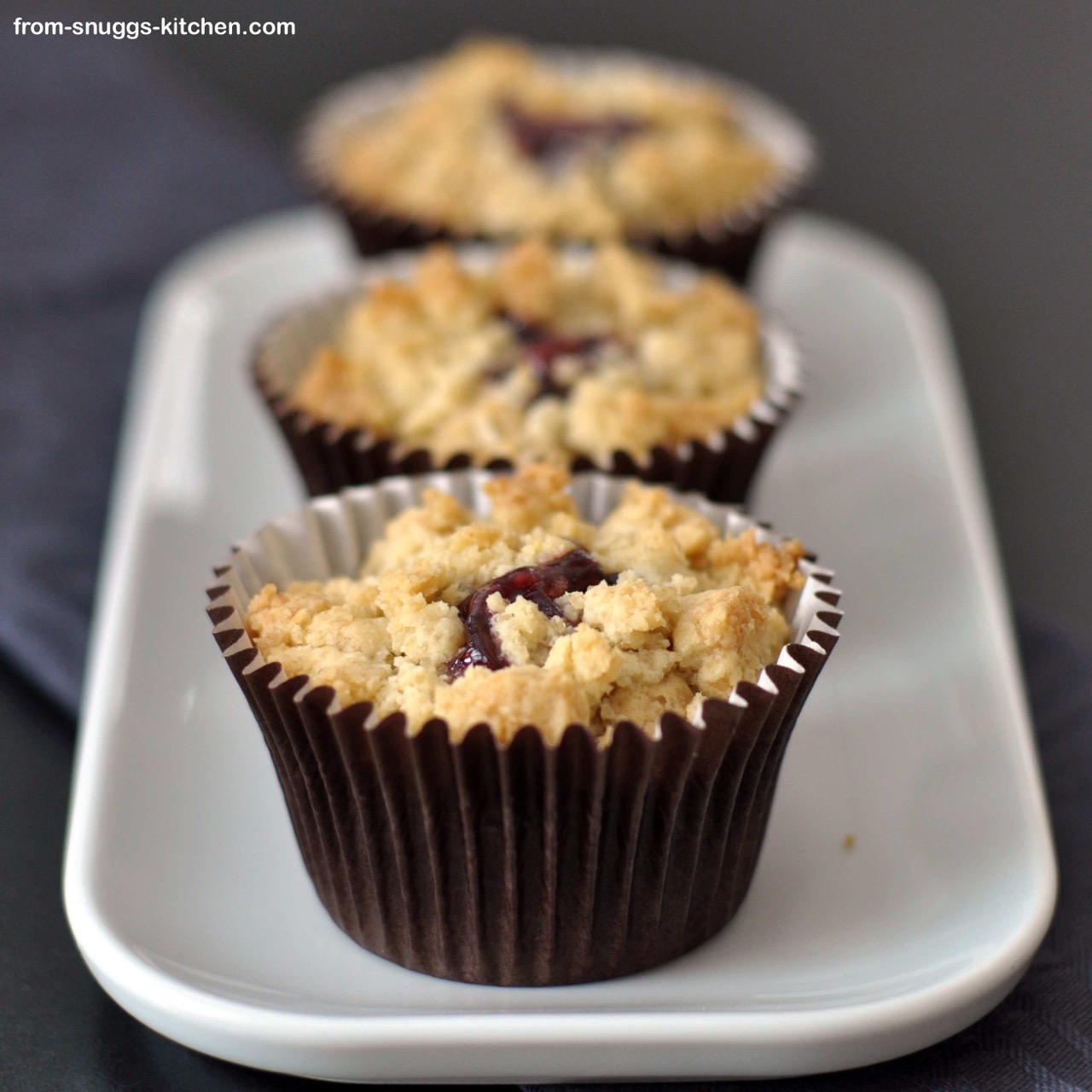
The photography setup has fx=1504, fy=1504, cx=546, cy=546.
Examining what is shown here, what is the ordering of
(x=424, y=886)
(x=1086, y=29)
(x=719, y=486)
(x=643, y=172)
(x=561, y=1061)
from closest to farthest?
1. (x=561, y=1061)
2. (x=424, y=886)
3. (x=719, y=486)
4. (x=643, y=172)
5. (x=1086, y=29)

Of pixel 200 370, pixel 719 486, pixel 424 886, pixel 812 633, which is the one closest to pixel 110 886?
pixel 424 886

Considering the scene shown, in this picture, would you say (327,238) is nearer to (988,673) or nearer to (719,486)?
(719,486)

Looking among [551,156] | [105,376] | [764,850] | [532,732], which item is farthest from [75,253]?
[532,732]

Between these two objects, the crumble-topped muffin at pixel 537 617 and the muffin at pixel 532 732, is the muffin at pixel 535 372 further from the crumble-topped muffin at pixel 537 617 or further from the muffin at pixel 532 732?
the muffin at pixel 532 732

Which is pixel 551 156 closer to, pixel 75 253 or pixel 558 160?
pixel 558 160

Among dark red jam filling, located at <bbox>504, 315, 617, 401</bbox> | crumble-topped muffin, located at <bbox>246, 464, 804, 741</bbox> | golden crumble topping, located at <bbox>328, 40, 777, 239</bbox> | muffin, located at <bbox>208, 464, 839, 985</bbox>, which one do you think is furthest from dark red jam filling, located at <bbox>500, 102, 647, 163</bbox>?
muffin, located at <bbox>208, 464, 839, 985</bbox>

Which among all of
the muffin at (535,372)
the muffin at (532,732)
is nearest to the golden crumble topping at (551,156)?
the muffin at (535,372)
